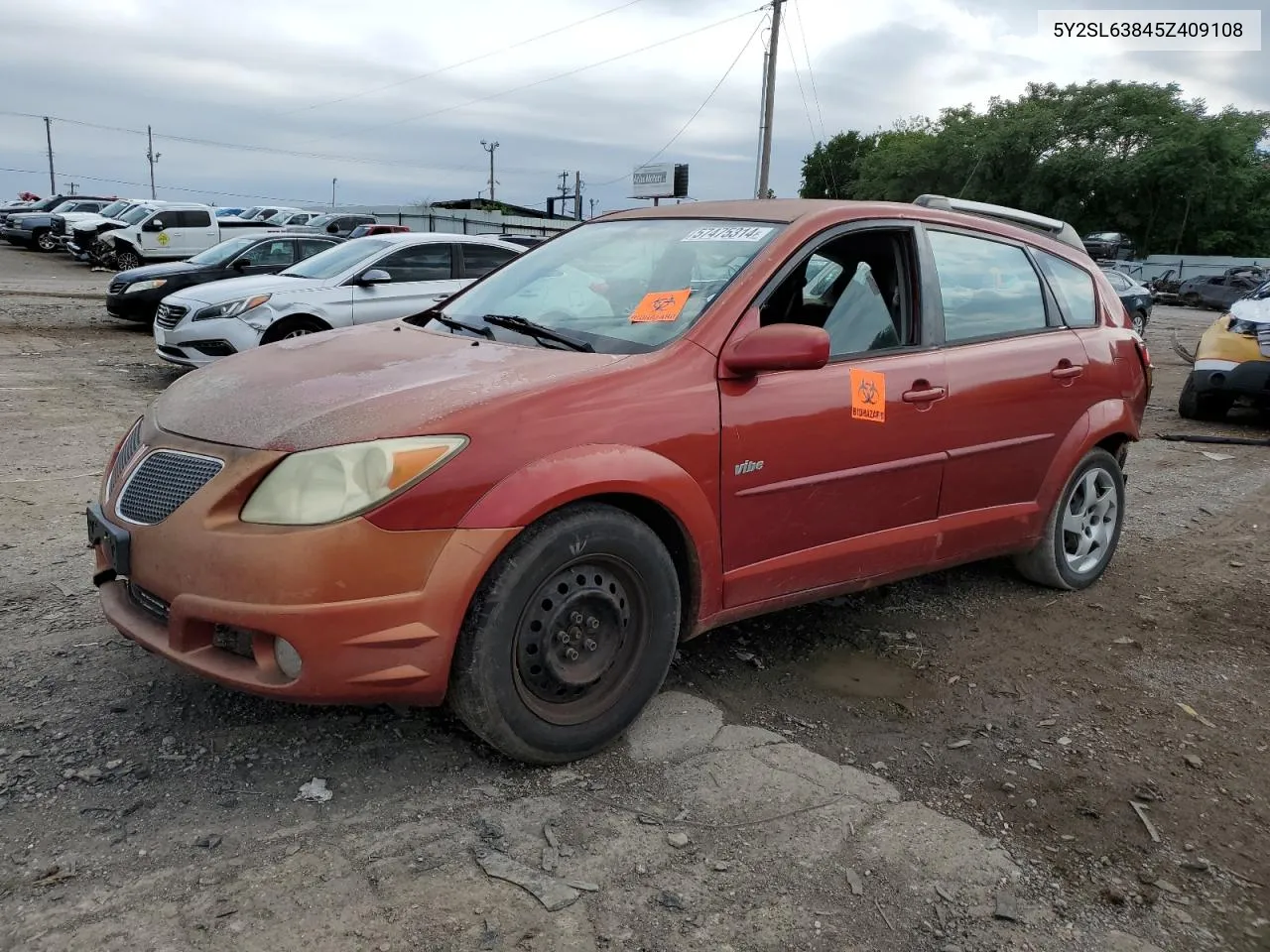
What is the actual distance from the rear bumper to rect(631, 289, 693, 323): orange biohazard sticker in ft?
25.5

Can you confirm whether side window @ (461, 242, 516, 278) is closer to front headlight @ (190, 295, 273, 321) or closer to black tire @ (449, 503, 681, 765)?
front headlight @ (190, 295, 273, 321)

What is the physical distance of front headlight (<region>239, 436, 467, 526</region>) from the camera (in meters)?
2.55

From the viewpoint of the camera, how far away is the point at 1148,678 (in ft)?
12.6

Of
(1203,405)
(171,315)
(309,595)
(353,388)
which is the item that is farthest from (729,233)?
(1203,405)

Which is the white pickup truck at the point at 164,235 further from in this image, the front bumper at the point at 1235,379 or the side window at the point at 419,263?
the front bumper at the point at 1235,379

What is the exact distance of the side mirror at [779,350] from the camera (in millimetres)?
3098

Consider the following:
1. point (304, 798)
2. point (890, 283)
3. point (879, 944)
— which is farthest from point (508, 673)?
point (890, 283)

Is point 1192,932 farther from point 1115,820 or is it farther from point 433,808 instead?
point 433,808

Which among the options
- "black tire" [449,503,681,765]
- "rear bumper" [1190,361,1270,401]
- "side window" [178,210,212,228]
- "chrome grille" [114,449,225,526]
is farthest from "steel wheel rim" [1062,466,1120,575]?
"side window" [178,210,212,228]

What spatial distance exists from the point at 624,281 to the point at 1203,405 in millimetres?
8555

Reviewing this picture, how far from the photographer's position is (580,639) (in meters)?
2.91

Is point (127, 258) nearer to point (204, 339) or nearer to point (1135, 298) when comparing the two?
point (204, 339)

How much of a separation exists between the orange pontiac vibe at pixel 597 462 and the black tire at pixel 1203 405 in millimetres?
6516

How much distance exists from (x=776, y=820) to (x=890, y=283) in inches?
83.1
